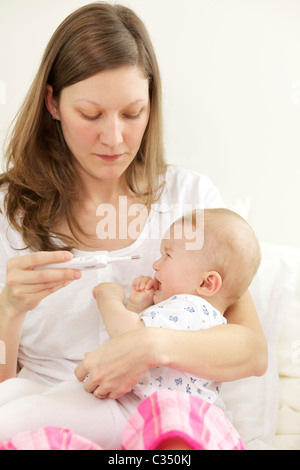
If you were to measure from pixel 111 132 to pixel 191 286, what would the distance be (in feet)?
1.45

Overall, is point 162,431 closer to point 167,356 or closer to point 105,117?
point 167,356

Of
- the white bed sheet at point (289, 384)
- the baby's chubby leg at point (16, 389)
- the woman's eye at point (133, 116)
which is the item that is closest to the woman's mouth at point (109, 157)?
the woman's eye at point (133, 116)

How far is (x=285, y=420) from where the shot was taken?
4.94ft

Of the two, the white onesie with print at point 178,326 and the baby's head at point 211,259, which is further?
the baby's head at point 211,259

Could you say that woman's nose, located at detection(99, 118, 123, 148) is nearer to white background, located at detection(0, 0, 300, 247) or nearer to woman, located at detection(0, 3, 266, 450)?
woman, located at detection(0, 3, 266, 450)

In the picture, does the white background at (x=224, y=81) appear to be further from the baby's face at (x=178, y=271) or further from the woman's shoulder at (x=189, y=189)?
the baby's face at (x=178, y=271)

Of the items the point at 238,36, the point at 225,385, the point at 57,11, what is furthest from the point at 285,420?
the point at 57,11

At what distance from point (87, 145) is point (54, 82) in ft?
0.65

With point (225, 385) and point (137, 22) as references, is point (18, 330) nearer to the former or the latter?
point (225, 385)

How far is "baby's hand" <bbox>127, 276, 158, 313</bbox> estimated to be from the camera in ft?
4.61

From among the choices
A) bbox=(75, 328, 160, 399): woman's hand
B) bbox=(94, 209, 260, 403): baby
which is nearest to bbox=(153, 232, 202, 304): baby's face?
bbox=(94, 209, 260, 403): baby

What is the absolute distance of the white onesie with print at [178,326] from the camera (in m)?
1.25

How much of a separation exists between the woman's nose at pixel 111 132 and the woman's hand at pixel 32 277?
1.25ft

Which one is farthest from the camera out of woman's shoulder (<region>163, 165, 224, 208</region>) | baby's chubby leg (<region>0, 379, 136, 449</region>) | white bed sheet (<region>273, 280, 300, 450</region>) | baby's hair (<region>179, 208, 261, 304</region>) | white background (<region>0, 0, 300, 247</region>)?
white background (<region>0, 0, 300, 247</region>)
